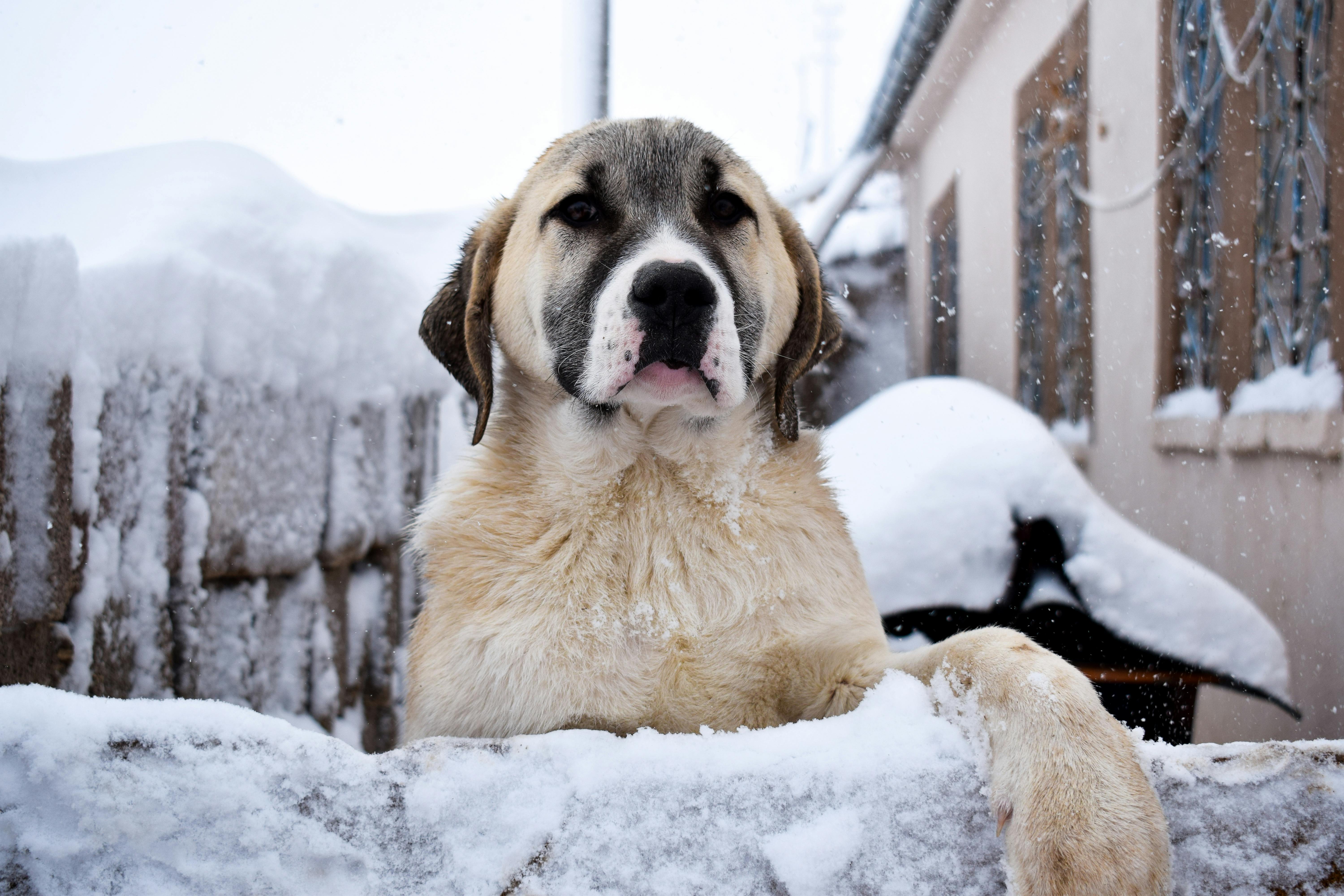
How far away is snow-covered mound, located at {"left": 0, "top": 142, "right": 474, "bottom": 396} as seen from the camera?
2.29 meters

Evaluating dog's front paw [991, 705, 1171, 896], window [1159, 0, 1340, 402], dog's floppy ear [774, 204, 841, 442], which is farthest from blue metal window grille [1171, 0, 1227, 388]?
dog's front paw [991, 705, 1171, 896]

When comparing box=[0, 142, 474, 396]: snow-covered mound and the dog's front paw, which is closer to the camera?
the dog's front paw

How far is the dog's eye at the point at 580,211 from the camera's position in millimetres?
2141

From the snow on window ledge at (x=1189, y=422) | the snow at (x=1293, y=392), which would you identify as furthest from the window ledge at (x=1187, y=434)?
the snow at (x=1293, y=392)

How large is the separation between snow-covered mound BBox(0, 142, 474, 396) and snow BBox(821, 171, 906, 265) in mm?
4814

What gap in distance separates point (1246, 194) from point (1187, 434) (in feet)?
3.53

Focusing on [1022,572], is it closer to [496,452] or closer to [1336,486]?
[1336,486]

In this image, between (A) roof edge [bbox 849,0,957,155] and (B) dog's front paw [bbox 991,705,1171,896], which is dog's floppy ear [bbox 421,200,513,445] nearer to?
(B) dog's front paw [bbox 991,705,1171,896]

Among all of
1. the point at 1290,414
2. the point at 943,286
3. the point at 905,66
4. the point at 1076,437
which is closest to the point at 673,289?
the point at 1290,414

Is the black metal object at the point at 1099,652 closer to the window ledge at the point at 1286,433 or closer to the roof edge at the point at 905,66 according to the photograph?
the window ledge at the point at 1286,433

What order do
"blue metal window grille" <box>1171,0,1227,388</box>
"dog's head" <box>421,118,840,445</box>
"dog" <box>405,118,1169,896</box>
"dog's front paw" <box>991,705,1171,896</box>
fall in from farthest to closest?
"blue metal window grille" <box>1171,0,1227,388</box> < "dog's head" <box>421,118,840,445</box> < "dog" <box>405,118,1169,896</box> < "dog's front paw" <box>991,705,1171,896</box>

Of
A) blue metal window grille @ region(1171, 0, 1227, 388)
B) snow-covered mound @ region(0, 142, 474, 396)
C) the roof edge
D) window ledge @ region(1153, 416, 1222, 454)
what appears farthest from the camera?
the roof edge

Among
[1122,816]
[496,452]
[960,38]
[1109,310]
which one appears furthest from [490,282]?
[960,38]

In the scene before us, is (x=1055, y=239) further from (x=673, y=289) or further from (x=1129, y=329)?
(x=673, y=289)
